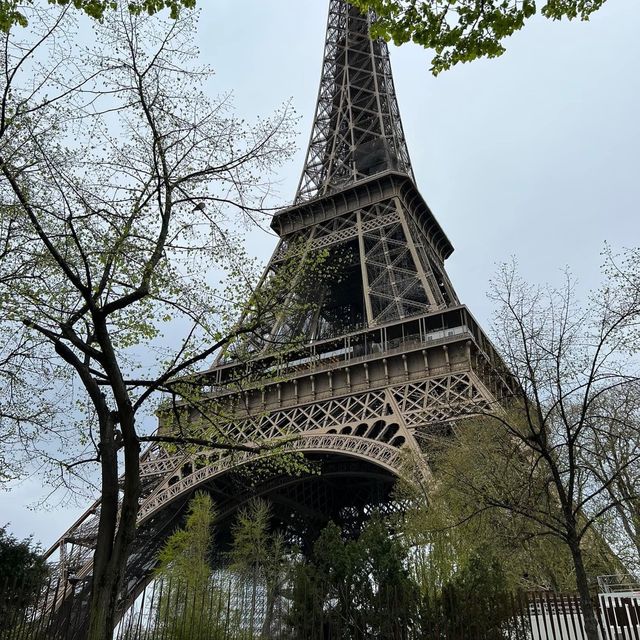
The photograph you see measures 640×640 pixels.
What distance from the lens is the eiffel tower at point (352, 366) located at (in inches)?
949

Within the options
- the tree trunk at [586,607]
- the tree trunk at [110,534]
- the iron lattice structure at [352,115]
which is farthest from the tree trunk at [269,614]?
the iron lattice structure at [352,115]

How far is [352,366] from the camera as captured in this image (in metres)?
28.1

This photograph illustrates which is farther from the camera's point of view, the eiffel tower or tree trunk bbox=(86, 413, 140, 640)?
the eiffel tower

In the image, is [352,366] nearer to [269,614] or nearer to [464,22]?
[269,614]

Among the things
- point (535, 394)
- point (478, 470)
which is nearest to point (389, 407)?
point (478, 470)

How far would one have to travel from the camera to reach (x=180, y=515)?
29469 millimetres

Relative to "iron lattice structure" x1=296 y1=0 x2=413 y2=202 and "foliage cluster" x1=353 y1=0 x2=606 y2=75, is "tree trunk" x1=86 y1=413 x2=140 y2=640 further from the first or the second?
"iron lattice structure" x1=296 y1=0 x2=413 y2=202

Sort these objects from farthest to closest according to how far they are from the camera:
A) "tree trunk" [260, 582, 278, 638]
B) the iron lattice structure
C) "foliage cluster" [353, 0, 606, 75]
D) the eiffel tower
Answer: the iron lattice structure
the eiffel tower
"tree trunk" [260, 582, 278, 638]
"foliage cluster" [353, 0, 606, 75]

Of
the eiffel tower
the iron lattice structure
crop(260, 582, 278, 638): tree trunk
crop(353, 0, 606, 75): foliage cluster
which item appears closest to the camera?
crop(353, 0, 606, 75): foliage cluster

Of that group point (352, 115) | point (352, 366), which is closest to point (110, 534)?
point (352, 366)

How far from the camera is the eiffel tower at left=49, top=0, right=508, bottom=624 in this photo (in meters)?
24.1

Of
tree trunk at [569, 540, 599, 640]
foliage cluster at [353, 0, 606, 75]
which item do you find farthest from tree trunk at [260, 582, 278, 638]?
foliage cluster at [353, 0, 606, 75]

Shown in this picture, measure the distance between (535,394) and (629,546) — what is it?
11165 millimetres

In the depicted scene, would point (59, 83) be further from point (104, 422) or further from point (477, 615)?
point (477, 615)
